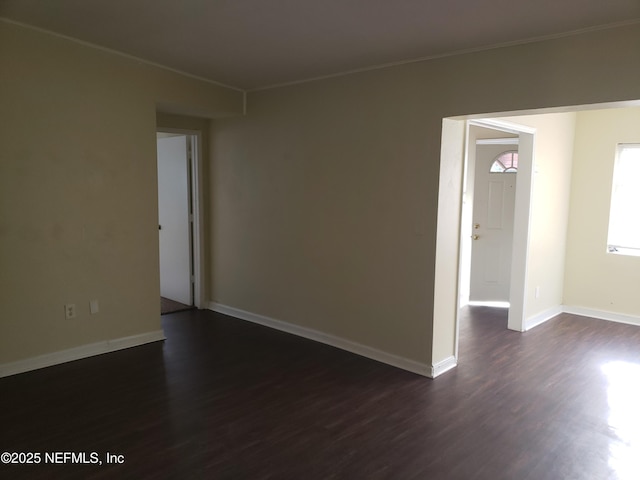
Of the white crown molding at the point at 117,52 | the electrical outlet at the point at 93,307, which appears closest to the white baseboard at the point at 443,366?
the electrical outlet at the point at 93,307

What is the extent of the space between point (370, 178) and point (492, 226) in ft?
8.80

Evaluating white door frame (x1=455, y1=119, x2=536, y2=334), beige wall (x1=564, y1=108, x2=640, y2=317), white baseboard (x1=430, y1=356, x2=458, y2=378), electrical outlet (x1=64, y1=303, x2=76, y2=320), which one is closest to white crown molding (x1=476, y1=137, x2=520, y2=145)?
beige wall (x1=564, y1=108, x2=640, y2=317)

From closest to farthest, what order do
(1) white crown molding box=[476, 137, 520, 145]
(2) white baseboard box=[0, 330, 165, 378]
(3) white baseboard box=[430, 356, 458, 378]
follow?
(2) white baseboard box=[0, 330, 165, 378] < (3) white baseboard box=[430, 356, 458, 378] < (1) white crown molding box=[476, 137, 520, 145]

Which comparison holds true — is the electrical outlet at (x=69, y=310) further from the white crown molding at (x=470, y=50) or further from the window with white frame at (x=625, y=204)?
the window with white frame at (x=625, y=204)

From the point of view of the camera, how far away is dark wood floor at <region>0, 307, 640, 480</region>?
246 cm

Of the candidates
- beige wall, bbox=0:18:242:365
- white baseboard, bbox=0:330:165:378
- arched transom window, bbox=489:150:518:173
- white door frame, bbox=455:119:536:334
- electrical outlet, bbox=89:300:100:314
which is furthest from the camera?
arched transom window, bbox=489:150:518:173

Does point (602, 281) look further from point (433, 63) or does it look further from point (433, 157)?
point (433, 63)

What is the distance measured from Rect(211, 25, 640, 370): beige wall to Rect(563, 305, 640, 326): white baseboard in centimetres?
159

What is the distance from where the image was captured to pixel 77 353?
381 centimetres

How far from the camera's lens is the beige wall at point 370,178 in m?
3.00

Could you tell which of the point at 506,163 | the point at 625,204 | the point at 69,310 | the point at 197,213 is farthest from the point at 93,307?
the point at 625,204

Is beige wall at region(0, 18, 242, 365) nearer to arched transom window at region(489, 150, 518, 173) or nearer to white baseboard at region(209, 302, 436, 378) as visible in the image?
white baseboard at region(209, 302, 436, 378)

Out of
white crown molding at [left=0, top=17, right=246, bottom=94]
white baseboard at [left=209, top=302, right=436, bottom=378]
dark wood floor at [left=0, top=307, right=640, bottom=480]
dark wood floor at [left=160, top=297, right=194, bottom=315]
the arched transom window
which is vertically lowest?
dark wood floor at [left=0, top=307, right=640, bottom=480]

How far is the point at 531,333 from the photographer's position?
15.9ft
